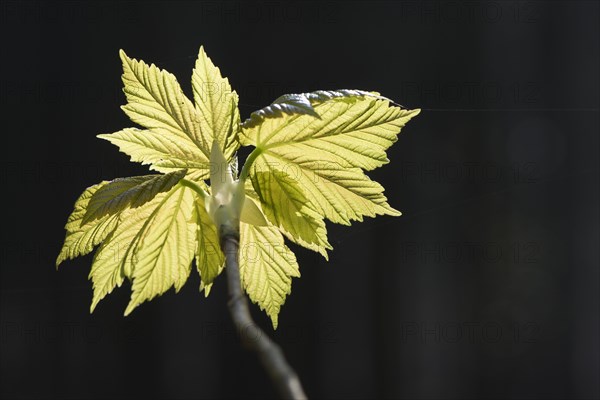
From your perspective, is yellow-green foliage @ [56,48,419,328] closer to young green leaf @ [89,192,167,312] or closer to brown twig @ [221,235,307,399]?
young green leaf @ [89,192,167,312]

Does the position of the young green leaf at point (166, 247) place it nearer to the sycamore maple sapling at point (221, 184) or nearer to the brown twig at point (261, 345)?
the sycamore maple sapling at point (221, 184)

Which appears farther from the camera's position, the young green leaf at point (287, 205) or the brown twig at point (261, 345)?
the young green leaf at point (287, 205)

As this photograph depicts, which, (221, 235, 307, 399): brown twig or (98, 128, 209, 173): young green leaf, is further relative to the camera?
(98, 128, 209, 173): young green leaf

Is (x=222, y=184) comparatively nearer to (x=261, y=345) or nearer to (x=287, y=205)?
(x=287, y=205)

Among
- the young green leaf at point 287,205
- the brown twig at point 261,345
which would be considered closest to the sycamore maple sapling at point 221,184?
the young green leaf at point 287,205

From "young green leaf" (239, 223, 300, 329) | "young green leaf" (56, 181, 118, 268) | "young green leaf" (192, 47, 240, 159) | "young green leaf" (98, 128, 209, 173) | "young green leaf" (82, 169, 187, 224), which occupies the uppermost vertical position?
"young green leaf" (192, 47, 240, 159)

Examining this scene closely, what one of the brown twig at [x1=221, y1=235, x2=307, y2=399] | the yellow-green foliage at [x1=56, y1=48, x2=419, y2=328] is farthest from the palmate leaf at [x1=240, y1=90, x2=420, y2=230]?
the brown twig at [x1=221, y1=235, x2=307, y2=399]

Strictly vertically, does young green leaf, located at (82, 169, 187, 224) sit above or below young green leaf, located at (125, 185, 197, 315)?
above
